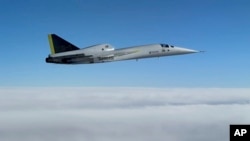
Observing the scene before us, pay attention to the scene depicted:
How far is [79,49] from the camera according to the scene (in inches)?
1421

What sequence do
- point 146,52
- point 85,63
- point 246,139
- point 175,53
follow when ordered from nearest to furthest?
point 246,139 → point 85,63 → point 146,52 → point 175,53

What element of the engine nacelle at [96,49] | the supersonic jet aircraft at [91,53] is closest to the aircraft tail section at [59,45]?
the supersonic jet aircraft at [91,53]

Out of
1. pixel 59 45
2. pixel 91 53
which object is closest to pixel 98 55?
pixel 91 53

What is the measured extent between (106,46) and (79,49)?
2813 millimetres

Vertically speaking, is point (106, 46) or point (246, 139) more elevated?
point (106, 46)

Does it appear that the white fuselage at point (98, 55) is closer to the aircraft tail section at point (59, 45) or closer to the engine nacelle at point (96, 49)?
the engine nacelle at point (96, 49)

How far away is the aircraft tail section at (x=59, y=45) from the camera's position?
36.9m

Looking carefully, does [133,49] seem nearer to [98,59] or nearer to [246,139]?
[98,59]

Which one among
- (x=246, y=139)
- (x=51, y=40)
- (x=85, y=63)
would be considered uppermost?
(x=51, y=40)

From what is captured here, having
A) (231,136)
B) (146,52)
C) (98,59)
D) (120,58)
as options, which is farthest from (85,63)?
(231,136)

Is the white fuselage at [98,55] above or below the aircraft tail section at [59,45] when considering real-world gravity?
below

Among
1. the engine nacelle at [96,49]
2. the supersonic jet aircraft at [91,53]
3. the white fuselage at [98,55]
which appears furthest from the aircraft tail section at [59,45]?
the engine nacelle at [96,49]

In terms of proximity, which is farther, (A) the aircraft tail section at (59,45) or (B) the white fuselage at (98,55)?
(A) the aircraft tail section at (59,45)

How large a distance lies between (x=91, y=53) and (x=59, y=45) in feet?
13.7
